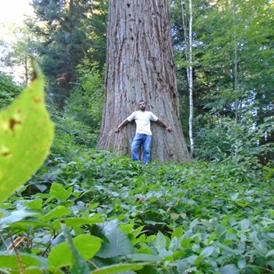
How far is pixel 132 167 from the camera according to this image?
3037mm

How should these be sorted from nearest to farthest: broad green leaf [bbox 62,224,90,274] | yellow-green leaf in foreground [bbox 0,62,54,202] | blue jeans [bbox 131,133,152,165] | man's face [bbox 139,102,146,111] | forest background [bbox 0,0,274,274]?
yellow-green leaf in foreground [bbox 0,62,54,202], broad green leaf [bbox 62,224,90,274], forest background [bbox 0,0,274,274], blue jeans [bbox 131,133,152,165], man's face [bbox 139,102,146,111]

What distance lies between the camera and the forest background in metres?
0.62

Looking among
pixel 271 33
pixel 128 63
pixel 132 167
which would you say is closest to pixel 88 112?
pixel 128 63

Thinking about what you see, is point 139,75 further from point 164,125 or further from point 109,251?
point 109,251

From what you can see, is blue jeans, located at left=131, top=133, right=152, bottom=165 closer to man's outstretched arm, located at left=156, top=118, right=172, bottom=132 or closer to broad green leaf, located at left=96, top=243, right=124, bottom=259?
man's outstretched arm, located at left=156, top=118, right=172, bottom=132

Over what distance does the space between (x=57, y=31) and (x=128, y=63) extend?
1090cm

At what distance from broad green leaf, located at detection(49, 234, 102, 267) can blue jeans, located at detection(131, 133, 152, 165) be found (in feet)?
12.7

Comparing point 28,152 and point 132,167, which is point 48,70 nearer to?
point 132,167

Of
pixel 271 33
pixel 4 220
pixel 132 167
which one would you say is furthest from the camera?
pixel 271 33

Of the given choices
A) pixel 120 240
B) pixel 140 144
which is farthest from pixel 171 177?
pixel 120 240

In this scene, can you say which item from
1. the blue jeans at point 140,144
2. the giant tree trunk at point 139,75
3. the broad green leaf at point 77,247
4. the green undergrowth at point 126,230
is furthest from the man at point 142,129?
the broad green leaf at point 77,247

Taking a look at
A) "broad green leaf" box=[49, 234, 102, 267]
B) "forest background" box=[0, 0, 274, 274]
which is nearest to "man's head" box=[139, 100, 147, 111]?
"forest background" box=[0, 0, 274, 274]

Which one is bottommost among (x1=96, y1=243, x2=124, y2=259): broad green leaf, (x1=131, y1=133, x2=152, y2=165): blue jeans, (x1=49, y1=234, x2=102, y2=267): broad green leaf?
(x1=96, y1=243, x2=124, y2=259): broad green leaf

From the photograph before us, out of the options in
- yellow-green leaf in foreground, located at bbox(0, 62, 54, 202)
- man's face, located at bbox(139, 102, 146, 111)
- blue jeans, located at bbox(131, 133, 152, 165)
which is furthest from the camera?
man's face, located at bbox(139, 102, 146, 111)
